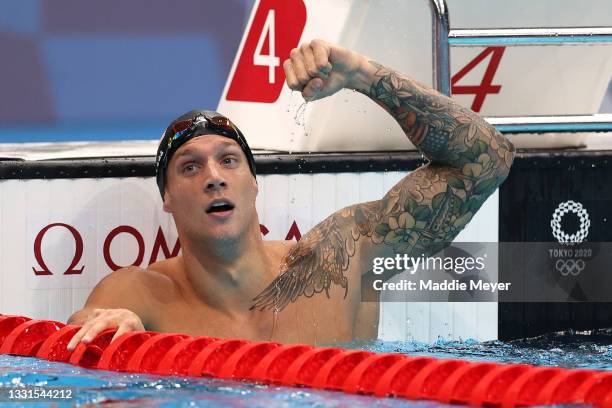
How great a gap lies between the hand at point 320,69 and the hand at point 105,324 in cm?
66

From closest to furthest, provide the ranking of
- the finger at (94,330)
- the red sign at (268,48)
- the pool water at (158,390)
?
the pool water at (158,390) → the finger at (94,330) → the red sign at (268,48)

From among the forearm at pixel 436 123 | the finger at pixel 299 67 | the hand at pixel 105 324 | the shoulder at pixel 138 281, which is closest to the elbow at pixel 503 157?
the forearm at pixel 436 123

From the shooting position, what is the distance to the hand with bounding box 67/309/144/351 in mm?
2530

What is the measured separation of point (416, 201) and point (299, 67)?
0.57m

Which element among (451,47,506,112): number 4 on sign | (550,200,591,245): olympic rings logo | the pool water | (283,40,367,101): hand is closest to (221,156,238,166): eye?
(283,40,367,101): hand

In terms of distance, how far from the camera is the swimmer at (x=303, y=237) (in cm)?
288

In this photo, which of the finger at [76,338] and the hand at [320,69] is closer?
the finger at [76,338]

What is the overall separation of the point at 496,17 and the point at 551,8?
177 millimetres

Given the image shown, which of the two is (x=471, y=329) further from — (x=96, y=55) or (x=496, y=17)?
(x=96, y=55)

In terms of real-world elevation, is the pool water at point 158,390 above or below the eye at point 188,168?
below

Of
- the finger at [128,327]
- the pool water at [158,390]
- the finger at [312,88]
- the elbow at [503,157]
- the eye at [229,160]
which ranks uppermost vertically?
the finger at [312,88]

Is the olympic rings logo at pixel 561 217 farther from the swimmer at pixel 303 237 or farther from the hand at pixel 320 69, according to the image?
the hand at pixel 320 69

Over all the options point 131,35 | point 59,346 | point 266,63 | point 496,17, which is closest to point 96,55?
point 131,35

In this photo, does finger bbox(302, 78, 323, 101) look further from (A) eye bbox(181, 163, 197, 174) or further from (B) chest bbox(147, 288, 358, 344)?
(B) chest bbox(147, 288, 358, 344)
